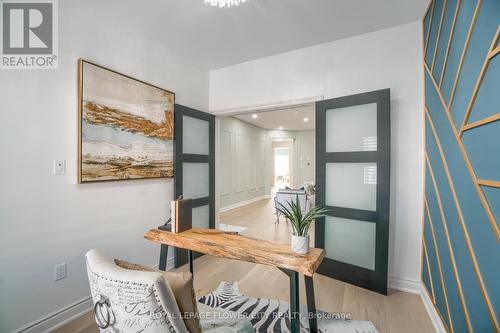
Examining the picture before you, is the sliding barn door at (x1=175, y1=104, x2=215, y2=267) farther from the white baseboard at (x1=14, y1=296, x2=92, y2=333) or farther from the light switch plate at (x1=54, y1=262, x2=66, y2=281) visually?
the light switch plate at (x1=54, y1=262, x2=66, y2=281)

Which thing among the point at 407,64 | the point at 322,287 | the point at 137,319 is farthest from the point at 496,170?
the point at 322,287

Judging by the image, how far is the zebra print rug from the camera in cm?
175

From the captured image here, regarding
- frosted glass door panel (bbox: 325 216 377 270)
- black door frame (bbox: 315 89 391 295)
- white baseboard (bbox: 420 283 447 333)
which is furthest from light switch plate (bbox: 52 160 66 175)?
white baseboard (bbox: 420 283 447 333)

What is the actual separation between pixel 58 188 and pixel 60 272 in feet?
2.31

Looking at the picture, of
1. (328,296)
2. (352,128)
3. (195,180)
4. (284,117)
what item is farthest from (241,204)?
(352,128)

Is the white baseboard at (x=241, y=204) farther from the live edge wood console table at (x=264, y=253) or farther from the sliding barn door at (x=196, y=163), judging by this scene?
the live edge wood console table at (x=264, y=253)

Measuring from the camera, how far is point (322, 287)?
239 cm

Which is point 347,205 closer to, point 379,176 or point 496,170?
point 379,176

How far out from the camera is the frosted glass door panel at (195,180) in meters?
2.99

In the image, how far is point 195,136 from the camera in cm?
316

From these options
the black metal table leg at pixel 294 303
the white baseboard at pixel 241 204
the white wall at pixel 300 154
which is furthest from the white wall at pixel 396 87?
the white wall at pixel 300 154

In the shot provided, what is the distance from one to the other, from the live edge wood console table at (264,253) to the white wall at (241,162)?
13.2 ft

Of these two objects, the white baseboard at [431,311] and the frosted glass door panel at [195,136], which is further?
the frosted glass door panel at [195,136]

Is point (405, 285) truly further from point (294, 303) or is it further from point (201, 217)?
point (201, 217)
